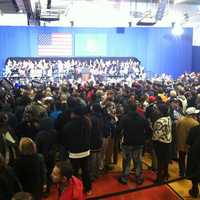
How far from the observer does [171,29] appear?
22516 millimetres

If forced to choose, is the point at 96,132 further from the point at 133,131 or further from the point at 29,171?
the point at 29,171

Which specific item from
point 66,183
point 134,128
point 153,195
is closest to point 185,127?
point 134,128

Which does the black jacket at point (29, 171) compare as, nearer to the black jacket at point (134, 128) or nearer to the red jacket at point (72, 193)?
the red jacket at point (72, 193)

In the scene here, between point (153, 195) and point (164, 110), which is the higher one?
point (164, 110)

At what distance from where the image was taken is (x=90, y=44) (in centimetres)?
2175

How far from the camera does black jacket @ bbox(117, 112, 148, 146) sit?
19.9ft

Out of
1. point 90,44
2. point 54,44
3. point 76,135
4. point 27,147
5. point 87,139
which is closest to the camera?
point 27,147

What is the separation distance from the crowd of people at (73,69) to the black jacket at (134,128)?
45.4 ft

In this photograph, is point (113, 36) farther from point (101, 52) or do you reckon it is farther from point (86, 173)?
point (86, 173)

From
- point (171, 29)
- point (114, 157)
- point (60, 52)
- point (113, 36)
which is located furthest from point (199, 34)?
point (114, 157)

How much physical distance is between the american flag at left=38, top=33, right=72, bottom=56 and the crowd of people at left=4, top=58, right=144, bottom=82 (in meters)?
0.57

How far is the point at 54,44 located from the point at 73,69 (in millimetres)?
2011

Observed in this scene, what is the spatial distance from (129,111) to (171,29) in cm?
1747

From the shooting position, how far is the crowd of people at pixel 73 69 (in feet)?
65.6
